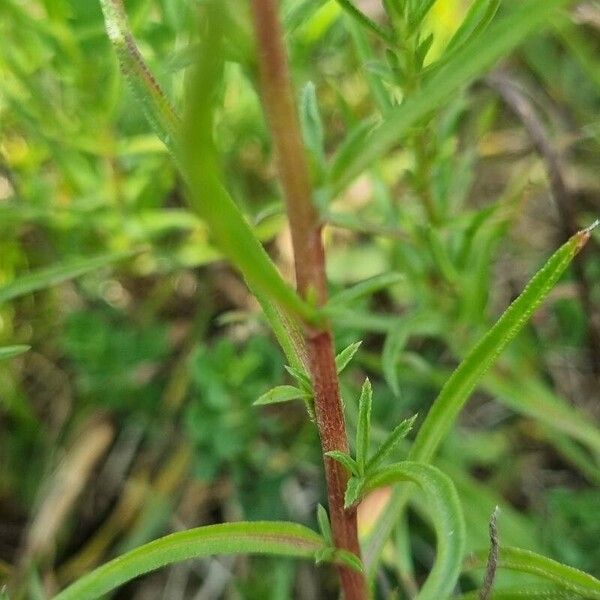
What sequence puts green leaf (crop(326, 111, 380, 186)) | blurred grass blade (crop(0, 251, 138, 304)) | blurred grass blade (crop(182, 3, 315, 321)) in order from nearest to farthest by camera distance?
blurred grass blade (crop(182, 3, 315, 321)) < green leaf (crop(326, 111, 380, 186)) < blurred grass blade (crop(0, 251, 138, 304))

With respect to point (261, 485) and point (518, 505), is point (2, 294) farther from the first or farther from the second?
point (518, 505)

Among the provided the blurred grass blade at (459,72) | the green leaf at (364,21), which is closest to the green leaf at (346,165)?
the blurred grass blade at (459,72)

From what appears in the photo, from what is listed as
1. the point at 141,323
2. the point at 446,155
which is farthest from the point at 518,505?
the point at 141,323

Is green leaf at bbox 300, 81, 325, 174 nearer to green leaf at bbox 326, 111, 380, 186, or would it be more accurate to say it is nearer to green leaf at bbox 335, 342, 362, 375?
green leaf at bbox 326, 111, 380, 186

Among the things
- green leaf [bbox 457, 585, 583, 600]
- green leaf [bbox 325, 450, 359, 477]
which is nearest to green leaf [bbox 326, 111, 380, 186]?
green leaf [bbox 325, 450, 359, 477]

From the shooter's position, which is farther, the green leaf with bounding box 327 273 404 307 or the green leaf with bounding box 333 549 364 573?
the green leaf with bounding box 333 549 364 573

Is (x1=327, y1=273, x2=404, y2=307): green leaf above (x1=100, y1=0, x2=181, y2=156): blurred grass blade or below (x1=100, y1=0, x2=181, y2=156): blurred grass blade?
below

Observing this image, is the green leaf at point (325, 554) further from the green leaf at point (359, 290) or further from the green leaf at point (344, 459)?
the green leaf at point (359, 290)

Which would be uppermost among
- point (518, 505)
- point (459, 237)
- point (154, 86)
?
point (154, 86)
